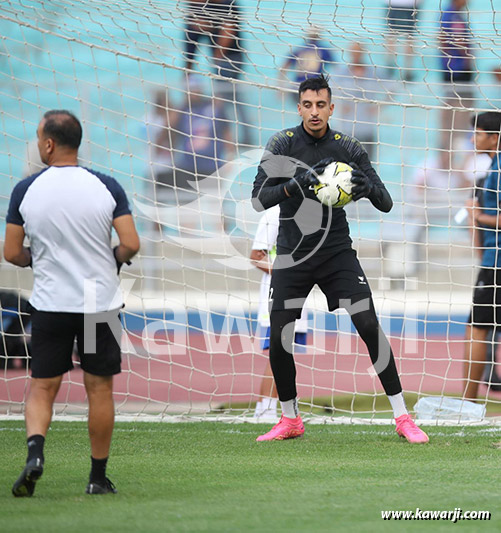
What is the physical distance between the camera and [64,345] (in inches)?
162

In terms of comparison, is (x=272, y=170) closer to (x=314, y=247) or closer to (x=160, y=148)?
(x=314, y=247)

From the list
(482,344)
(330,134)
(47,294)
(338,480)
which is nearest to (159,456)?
(338,480)

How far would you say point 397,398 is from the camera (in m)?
5.83

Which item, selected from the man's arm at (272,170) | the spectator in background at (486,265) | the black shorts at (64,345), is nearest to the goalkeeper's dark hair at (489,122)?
the spectator in background at (486,265)

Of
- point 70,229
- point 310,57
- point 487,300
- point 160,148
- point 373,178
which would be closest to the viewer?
point 70,229

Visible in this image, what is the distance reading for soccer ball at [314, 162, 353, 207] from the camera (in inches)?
210

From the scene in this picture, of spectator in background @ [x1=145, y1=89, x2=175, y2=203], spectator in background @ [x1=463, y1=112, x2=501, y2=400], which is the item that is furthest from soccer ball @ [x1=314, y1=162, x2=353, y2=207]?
spectator in background @ [x1=145, y1=89, x2=175, y2=203]

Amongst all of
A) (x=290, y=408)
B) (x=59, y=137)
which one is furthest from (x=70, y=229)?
(x=290, y=408)

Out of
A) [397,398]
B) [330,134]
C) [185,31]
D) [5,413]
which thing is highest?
[185,31]

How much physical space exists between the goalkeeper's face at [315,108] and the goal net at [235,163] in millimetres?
1171

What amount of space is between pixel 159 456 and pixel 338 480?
1.29m

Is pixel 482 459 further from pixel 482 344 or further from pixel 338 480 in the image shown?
pixel 482 344

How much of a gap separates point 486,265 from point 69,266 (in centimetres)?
416

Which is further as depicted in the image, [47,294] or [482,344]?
[482,344]
